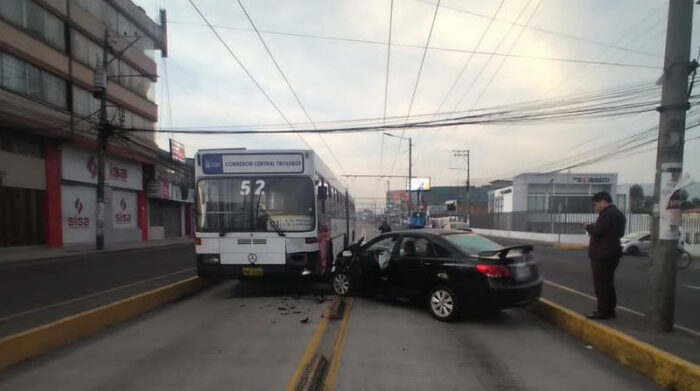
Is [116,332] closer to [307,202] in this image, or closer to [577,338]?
[307,202]

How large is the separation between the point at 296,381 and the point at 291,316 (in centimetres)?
307

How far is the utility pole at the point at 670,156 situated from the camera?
238 inches

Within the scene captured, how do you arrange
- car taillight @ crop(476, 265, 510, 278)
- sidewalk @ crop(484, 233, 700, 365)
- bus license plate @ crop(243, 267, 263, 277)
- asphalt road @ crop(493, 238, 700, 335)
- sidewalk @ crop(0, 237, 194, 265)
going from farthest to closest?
sidewalk @ crop(0, 237, 194, 265) < bus license plate @ crop(243, 267, 263, 277) < asphalt road @ crop(493, 238, 700, 335) < car taillight @ crop(476, 265, 510, 278) < sidewalk @ crop(484, 233, 700, 365)

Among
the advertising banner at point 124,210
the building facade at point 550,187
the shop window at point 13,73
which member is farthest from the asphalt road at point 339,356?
the building facade at point 550,187

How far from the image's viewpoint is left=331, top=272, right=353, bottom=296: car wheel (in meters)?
9.27

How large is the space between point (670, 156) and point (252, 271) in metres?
Answer: 6.93

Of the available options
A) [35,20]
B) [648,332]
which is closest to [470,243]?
[648,332]

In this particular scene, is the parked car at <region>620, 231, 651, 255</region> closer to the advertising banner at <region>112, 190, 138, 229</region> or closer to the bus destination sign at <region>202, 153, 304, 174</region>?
the bus destination sign at <region>202, 153, 304, 174</region>

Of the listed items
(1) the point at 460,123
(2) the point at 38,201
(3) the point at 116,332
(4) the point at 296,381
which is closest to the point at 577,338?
(4) the point at 296,381

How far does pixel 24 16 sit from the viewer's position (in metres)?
22.7

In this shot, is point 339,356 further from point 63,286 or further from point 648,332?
point 63,286

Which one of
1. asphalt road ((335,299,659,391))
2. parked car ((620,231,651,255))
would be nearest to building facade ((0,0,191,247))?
asphalt road ((335,299,659,391))

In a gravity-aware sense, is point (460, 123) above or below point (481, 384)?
above

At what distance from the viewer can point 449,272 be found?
23.7 feet
